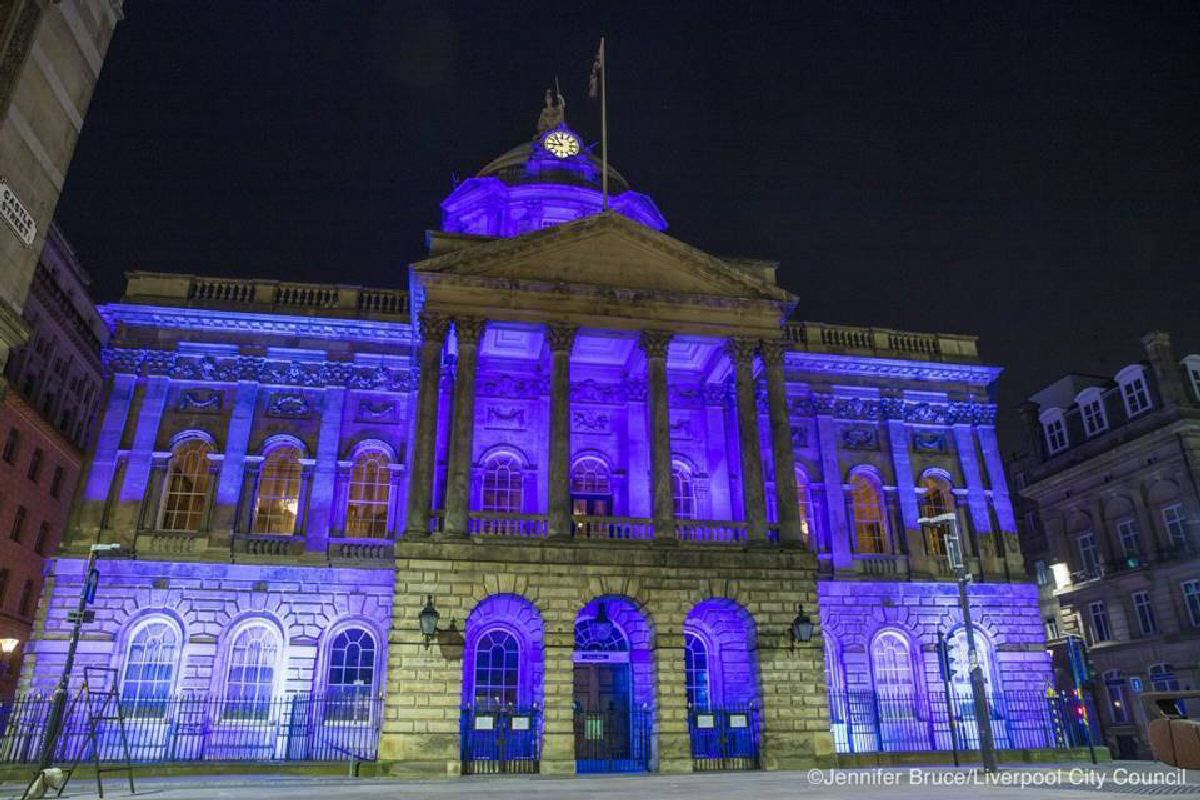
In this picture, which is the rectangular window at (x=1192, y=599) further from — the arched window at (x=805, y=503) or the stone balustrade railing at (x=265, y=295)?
the stone balustrade railing at (x=265, y=295)

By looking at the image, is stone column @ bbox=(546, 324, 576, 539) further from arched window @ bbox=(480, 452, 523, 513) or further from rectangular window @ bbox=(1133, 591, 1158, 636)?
rectangular window @ bbox=(1133, 591, 1158, 636)

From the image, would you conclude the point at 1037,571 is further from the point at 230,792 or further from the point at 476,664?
the point at 230,792

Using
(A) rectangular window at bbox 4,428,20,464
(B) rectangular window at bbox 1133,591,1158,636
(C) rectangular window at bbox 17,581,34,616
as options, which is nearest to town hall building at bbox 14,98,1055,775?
(A) rectangular window at bbox 4,428,20,464

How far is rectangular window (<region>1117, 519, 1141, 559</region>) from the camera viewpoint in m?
35.7

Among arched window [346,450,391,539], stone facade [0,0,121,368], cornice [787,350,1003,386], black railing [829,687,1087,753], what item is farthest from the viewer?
cornice [787,350,1003,386]

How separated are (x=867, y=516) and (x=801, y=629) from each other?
27.8 ft

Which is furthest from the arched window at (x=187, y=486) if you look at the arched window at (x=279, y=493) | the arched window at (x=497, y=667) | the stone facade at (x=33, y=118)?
the stone facade at (x=33, y=118)

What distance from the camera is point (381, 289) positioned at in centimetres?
2878

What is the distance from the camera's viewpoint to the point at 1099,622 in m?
37.7

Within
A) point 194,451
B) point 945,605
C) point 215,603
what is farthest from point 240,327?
point 945,605

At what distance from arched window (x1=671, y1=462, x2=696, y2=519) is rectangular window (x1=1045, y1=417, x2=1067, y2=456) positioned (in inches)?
895

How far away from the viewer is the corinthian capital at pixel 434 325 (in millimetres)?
23719

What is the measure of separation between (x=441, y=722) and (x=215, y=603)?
28.2ft

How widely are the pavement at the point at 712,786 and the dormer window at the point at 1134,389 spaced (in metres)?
20.8
